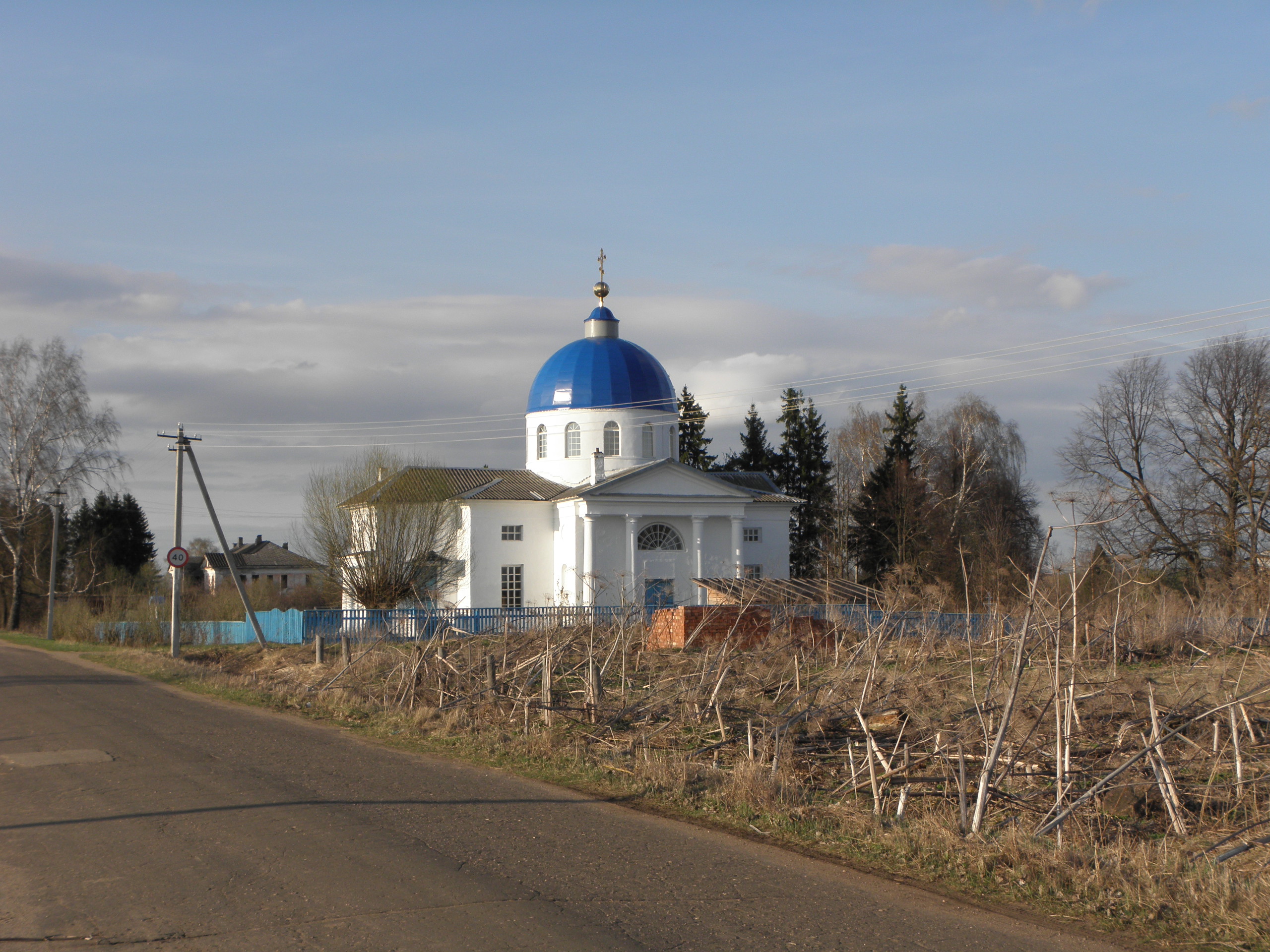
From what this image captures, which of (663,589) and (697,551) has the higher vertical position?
(697,551)

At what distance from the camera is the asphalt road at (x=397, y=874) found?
215 inches

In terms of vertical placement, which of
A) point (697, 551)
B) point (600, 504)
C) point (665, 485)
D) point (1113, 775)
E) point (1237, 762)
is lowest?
point (1237, 762)

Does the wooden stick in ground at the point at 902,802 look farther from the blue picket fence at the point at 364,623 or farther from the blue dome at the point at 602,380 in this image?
the blue dome at the point at 602,380

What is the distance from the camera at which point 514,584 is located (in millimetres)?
43594

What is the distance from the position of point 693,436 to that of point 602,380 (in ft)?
52.4

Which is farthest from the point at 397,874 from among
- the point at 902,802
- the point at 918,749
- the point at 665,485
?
the point at 665,485

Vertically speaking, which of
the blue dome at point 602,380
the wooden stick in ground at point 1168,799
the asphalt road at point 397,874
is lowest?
the asphalt road at point 397,874

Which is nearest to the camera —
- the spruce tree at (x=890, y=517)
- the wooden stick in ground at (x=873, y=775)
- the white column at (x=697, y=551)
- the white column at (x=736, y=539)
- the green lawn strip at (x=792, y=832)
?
the green lawn strip at (x=792, y=832)

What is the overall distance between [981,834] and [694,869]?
6.82 ft

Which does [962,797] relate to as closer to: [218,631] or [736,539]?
[218,631]

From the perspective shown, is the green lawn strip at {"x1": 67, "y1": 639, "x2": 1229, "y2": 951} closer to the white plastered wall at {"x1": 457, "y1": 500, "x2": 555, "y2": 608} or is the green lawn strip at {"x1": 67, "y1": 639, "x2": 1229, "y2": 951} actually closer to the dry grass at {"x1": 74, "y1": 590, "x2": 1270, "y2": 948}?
the dry grass at {"x1": 74, "y1": 590, "x2": 1270, "y2": 948}

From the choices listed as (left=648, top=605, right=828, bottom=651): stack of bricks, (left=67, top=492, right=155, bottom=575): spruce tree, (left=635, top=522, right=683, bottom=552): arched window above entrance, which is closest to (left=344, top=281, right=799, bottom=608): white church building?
(left=635, top=522, right=683, bottom=552): arched window above entrance

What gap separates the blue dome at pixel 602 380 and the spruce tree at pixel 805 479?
438 inches

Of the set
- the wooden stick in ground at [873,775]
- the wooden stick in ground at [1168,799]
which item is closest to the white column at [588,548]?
the wooden stick in ground at [873,775]
